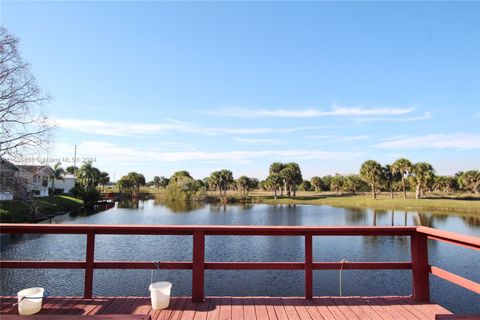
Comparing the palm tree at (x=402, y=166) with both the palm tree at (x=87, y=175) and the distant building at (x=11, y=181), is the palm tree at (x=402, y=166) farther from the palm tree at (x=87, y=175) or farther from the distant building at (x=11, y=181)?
the palm tree at (x=87, y=175)

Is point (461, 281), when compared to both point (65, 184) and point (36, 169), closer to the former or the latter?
point (36, 169)

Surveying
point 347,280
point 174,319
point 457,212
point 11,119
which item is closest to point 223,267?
point 174,319

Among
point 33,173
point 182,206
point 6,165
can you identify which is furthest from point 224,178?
point 6,165

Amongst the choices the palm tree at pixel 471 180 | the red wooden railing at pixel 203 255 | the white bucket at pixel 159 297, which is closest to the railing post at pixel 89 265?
the red wooden railing at pixel 203 255

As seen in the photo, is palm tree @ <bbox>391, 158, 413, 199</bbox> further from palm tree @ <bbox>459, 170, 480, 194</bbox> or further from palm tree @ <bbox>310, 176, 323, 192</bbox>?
palm tree @ <bbox>310, 176, 323, 192</bbox>

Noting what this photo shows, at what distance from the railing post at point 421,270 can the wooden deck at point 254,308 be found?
0.13 meters

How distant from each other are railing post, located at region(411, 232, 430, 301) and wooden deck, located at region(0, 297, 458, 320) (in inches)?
4.9

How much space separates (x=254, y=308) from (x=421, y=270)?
2204mm

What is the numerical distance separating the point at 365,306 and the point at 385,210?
48.0 meters

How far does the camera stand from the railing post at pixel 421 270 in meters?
4.07

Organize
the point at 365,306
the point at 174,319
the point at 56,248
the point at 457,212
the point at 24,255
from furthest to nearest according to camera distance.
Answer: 1. the point at 457,212
2. the point at 56,248
3. the point at 24,255
4. the point at 365,306
5. the point at 174,319

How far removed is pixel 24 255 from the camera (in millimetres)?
17844

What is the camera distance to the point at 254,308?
3771 mm

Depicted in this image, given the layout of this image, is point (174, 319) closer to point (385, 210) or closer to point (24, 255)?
point (24, 255)
